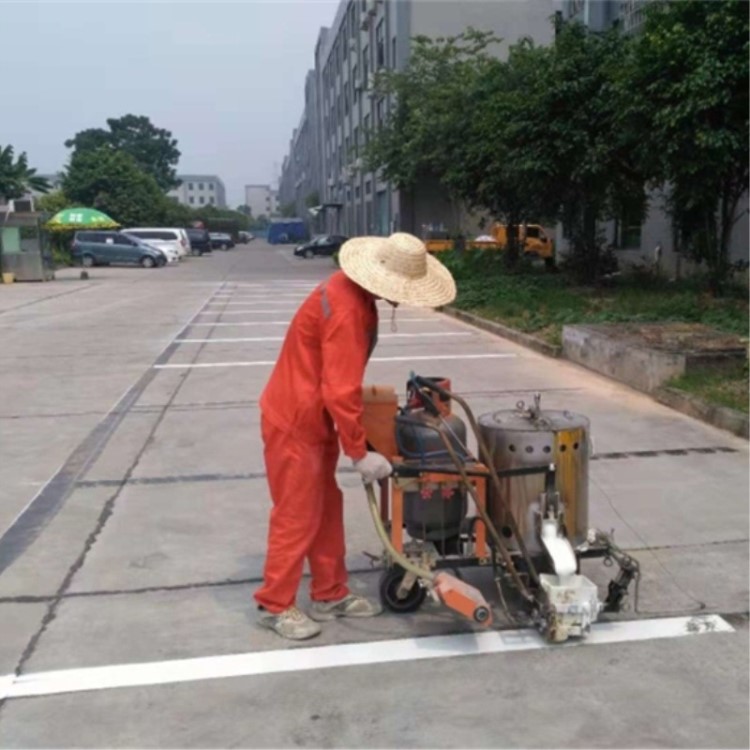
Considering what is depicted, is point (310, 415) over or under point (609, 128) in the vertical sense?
under

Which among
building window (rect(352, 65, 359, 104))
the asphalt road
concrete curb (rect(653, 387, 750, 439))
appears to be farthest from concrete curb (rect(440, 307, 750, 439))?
building window (rect(352, 65, 359, 104))

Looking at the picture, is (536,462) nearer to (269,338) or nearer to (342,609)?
(342,609)

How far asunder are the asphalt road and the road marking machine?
0.18 m

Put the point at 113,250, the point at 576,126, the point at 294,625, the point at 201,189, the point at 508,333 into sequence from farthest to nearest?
the point at 201,189
the point at 113,250
the point at 576,126
the point at 508,333
the point at 294,625

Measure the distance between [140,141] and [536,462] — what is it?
110 meters

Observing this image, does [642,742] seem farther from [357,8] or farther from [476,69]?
[357,8]

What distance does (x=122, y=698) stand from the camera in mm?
3422

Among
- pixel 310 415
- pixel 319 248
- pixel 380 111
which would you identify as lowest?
pixel 310 415

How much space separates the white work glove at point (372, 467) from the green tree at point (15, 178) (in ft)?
157

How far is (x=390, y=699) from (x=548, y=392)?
20.7 ft

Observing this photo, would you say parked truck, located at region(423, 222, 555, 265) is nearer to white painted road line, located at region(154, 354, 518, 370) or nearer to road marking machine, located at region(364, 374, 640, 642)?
white painted road line, located at region(154, 354, 518, 370)

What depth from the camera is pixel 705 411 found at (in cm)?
778

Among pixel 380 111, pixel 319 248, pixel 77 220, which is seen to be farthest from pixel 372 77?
pixel 319 248

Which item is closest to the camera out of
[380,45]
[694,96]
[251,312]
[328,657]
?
[328,657]
